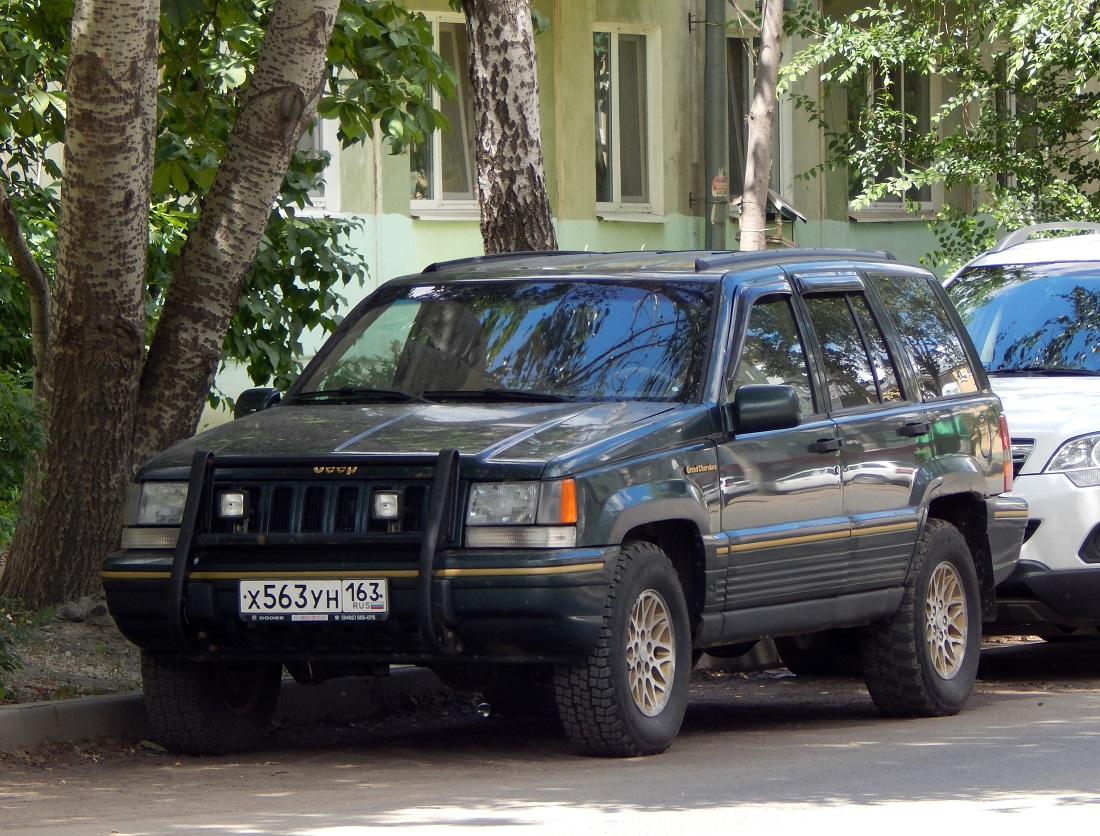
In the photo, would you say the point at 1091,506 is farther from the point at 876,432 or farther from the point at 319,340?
the point at 319,340

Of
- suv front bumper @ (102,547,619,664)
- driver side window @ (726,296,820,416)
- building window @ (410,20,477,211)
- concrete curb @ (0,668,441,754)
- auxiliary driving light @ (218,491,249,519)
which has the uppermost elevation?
building window @ (410,20,477,211)

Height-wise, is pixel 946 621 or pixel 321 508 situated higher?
pixel 321 508

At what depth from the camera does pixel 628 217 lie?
2288 cm

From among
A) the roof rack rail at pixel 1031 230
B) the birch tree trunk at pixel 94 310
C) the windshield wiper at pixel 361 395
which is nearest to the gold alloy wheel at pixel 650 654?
the windshield wiper at pixel 361 395

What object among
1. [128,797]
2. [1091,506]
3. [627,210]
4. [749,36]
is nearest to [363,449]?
[128,797]

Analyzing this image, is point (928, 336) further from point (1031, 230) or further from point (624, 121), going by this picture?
point (624, 121)

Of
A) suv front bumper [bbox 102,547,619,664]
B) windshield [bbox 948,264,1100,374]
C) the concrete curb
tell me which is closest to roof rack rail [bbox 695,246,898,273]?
suv front bumper [bbox 102,547,619,664]

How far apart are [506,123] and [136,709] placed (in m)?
4.33

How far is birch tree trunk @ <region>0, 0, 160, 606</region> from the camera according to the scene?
891cm

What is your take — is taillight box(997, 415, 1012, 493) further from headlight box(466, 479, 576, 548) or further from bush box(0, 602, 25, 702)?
bush box(0, 602, 25, 702)

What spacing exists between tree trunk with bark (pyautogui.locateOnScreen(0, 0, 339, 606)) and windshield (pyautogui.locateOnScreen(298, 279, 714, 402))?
150cm

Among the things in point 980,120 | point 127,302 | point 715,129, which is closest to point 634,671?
point 127,302

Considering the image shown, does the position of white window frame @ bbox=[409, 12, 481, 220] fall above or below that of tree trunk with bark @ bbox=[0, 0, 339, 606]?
above

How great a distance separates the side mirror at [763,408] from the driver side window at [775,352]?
0.25m
